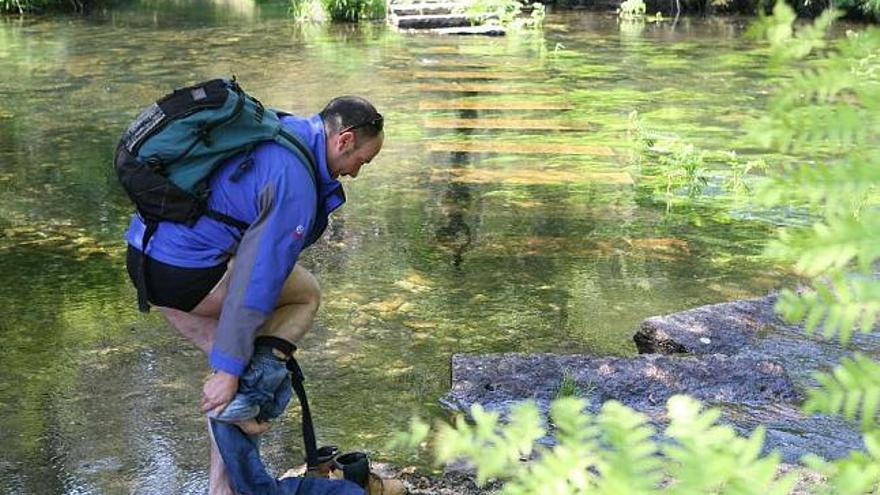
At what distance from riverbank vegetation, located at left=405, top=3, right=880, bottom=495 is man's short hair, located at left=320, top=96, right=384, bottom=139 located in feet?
5.13

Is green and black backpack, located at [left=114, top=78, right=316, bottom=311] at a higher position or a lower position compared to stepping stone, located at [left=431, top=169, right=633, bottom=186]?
higher

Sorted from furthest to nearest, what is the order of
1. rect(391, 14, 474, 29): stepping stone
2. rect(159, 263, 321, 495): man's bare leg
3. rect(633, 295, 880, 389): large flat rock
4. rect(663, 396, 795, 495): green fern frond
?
rect(391, 14, 474, 29): stepping stone, rect(633, 295, 880, 389): large flat rock, rect(159, 263, 321, 495): man's bare leg, rect(663, 396, 795, 495): green fern frond

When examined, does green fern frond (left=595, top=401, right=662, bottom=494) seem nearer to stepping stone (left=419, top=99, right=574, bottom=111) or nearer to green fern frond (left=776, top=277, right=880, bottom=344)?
green fern frond (left=776, top=277, right=880, bottom=344)

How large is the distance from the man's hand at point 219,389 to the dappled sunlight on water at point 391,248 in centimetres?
80

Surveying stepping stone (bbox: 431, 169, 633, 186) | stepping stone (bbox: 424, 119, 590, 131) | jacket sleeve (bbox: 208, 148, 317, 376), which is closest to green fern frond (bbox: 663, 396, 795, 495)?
jacket sleeve (bbox: 208, 148, 317, 376)

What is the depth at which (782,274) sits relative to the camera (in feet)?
17.8

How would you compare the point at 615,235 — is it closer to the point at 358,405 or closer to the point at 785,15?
the point at 358,405

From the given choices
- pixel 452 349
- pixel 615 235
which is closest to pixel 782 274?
pixel 615 235

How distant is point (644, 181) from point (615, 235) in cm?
139

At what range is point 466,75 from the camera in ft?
38.8

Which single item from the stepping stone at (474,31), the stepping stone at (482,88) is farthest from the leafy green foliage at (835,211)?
the stepping stone at (474,31)

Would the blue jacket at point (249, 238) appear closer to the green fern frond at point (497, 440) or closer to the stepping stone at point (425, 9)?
the green fern frond at point (497, 440)

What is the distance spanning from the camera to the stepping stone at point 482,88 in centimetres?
1082

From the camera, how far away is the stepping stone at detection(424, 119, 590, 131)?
907 centimetres
